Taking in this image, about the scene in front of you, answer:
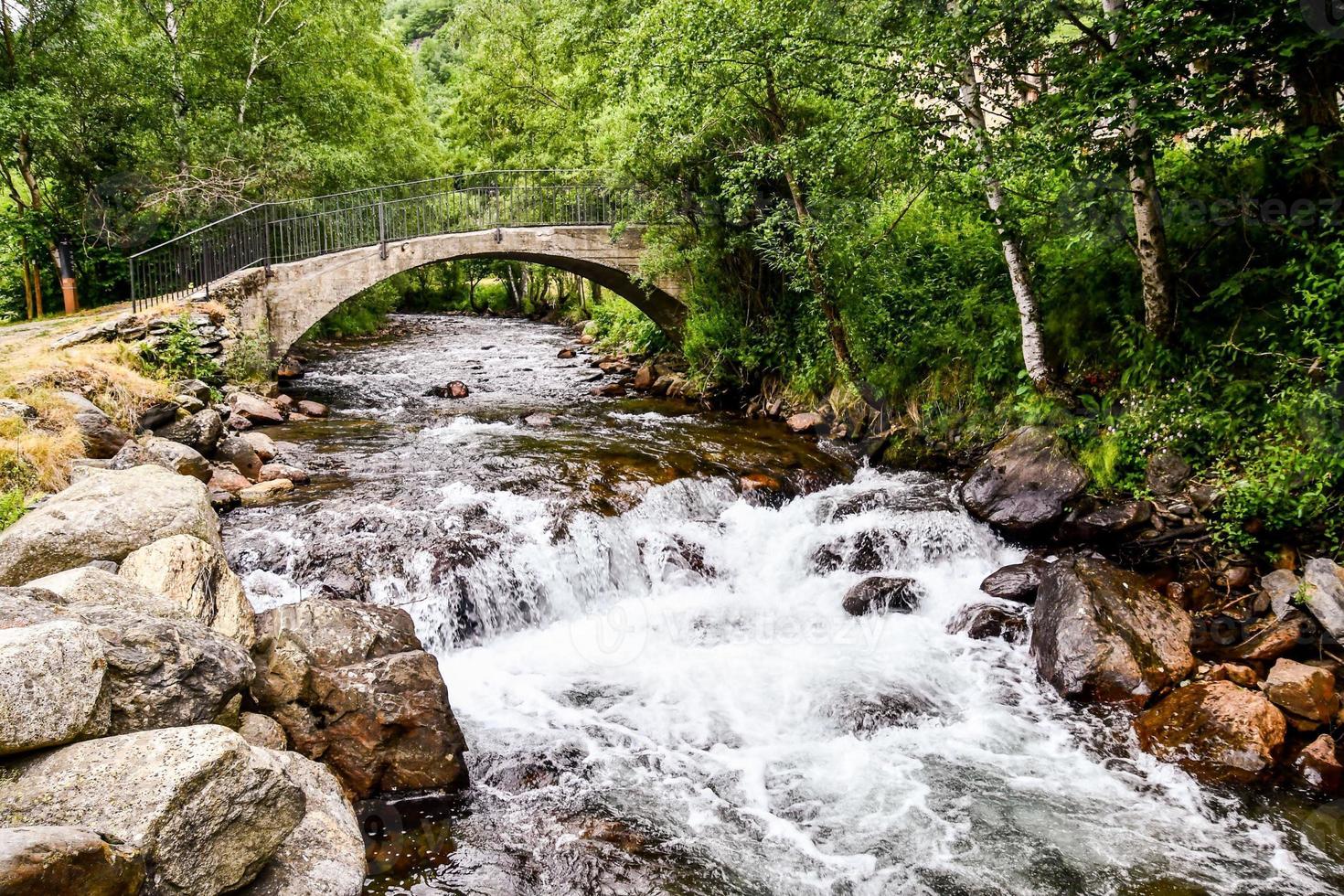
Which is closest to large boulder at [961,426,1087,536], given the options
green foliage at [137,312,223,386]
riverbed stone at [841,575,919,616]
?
riverbed stone at [841,575,919,616]

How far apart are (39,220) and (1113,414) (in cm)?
2012

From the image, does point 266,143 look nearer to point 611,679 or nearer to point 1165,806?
point 611,679

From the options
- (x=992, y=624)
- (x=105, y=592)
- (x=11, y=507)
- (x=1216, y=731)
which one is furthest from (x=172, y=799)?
(x=992, y=624)

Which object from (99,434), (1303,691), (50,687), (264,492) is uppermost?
(99,434)

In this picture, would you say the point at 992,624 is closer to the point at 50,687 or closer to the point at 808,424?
the point at 808,424

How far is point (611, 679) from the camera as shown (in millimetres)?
8078

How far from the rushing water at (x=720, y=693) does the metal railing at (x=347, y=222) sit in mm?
4747

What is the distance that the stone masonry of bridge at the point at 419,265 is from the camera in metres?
16.6

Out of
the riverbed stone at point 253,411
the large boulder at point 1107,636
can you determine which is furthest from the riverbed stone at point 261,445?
the large boulder at point 1107,636

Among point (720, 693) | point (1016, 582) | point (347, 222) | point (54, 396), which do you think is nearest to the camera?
point (720, 693)

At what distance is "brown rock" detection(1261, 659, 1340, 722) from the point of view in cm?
648

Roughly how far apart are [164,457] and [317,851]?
289 inches

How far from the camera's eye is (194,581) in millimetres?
6355

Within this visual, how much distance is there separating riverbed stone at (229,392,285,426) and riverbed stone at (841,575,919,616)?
36.4 ft
